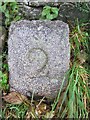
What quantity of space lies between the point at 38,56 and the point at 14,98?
1.23 ft

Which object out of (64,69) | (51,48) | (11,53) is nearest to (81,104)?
(64,69)

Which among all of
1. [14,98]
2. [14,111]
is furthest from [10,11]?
[14,111]

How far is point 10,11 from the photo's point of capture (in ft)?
10.2

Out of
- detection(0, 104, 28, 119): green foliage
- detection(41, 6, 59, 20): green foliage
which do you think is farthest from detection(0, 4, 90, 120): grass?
detection(41, 6, 59, 20): green foliage

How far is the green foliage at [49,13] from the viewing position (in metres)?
3.00

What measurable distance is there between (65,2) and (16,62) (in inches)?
29.2

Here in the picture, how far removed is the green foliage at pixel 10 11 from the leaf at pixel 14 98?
663mm

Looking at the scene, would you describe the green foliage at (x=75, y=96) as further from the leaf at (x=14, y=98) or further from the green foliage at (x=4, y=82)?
the green foliage at (x=4, y=82)

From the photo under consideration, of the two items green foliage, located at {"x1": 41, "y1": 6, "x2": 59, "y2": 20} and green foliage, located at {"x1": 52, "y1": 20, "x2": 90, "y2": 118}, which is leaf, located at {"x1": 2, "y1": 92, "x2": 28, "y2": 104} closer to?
green foliage, located at {"x1": 52, "y1": 20, "x2": 90, "y2": 118}

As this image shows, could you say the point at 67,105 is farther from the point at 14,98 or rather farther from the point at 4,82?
the point at 4,82

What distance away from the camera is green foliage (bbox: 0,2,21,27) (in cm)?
304

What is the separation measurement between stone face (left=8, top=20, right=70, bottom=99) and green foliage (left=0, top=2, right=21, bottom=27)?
410mm

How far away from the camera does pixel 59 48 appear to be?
2.69 metres

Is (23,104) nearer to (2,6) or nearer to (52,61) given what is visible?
(52,61)
